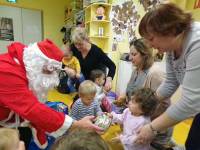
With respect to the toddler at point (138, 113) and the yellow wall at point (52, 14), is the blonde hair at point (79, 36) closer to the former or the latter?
the toddler at point (138, 113)

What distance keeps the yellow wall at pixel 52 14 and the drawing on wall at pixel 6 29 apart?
2.18 ft

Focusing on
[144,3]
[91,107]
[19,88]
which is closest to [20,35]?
[144,3]

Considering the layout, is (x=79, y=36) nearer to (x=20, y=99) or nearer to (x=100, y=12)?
(x=20, y=99)

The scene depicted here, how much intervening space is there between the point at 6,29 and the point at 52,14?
1.45 metres

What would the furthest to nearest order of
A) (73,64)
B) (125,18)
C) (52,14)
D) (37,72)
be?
(52,14) < (125,18) < (73,64) < (37,72)

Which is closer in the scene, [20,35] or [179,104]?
[179,104]

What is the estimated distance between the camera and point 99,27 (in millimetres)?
4828

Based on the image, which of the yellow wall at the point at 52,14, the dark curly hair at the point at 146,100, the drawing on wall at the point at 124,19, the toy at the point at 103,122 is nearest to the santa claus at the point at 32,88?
the toy at the point at 103,122

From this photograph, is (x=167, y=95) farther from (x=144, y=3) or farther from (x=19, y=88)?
(x=144, y=3)

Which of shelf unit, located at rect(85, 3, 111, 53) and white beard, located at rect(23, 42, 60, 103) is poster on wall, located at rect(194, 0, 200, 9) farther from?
white beard, located at rect(23, 42, 60, 103)

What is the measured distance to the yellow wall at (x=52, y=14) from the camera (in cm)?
654

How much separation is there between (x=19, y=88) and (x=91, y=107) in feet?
3.70

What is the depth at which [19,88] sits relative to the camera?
1.21m

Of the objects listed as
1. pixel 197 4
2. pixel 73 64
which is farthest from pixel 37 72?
pixel 197 4
